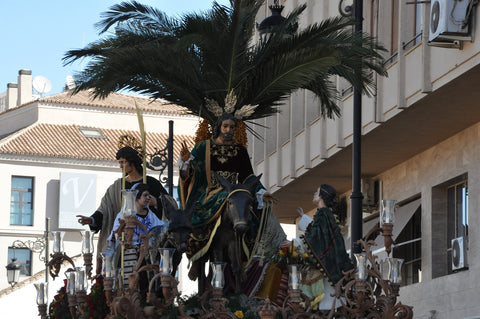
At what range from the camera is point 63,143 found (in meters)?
70.2

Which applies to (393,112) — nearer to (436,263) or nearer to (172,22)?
(436,263)

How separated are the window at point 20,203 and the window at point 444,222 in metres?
45.7

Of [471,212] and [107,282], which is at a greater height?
[471,212]

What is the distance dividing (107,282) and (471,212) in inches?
480

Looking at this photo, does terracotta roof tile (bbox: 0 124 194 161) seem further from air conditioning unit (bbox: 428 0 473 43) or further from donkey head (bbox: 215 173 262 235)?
donkey head (bbox: 215 173 262 235)

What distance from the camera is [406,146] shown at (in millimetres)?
26766

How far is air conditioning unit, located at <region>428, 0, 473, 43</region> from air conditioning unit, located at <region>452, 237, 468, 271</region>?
527 centimetres

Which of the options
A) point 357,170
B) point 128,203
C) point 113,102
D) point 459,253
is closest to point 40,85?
point 113,102

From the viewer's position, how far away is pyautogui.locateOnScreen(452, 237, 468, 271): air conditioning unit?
24475 mm

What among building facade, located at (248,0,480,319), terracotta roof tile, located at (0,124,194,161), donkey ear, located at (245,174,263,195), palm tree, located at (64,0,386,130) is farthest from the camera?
terracotta roof tile, located at (0,124,194,161)

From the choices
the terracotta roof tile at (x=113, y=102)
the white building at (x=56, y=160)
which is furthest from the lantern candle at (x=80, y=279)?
the terracotta roof tile at (x=113, y=102)

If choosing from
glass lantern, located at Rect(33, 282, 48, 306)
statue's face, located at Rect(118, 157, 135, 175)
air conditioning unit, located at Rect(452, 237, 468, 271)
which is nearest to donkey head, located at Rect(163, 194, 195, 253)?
statue's face, located at Rect(118, 157, 135, 175)

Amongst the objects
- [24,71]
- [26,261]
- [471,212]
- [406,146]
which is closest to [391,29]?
[406,146]

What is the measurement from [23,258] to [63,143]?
6930 millimetres
